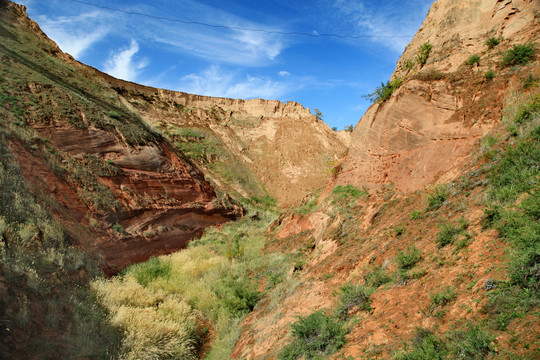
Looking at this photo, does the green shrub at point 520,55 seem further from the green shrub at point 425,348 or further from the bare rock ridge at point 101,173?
the bare rock ridge at point 101,173

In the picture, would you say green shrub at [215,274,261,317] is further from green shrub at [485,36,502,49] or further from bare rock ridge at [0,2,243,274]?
green shrub at [485,36,502,49]

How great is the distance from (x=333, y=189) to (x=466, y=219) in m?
7.57

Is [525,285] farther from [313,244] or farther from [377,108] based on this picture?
[377,108]

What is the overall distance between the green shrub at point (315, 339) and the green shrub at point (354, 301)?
22 centimetres

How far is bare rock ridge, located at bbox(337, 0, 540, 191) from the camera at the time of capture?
8.63 meters

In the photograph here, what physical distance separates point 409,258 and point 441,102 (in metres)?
Answer: 6.20

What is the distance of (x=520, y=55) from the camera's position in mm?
8383

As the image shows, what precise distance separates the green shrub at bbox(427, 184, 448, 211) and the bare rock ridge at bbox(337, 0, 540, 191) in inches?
35.7

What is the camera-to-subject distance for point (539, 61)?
313 inches

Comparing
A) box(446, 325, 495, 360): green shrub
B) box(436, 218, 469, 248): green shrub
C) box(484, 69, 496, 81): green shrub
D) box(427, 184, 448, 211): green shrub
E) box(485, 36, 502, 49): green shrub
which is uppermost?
box(485, 36, 502, 49): green shrub

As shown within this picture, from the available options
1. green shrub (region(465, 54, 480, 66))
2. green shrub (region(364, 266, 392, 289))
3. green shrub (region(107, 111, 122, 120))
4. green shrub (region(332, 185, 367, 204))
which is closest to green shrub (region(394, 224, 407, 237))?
green shrub (region(364, 266, 392, 289))

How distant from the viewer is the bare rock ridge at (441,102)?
8633mm

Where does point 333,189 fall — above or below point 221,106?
below

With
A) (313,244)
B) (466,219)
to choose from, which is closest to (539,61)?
(466,219)
